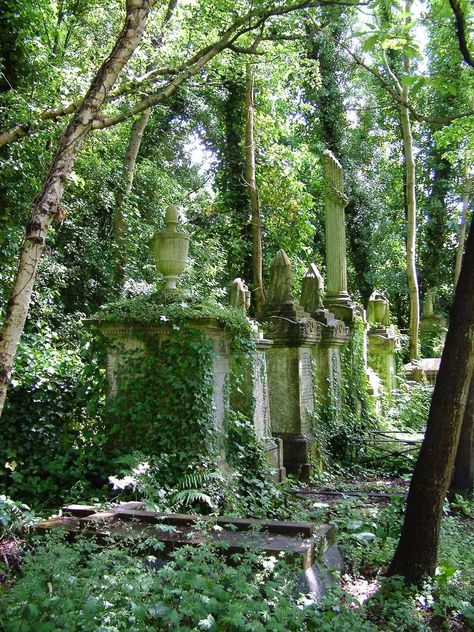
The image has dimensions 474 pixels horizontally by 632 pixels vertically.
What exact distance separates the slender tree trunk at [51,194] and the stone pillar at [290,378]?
529cm

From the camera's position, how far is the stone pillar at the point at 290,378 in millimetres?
9258

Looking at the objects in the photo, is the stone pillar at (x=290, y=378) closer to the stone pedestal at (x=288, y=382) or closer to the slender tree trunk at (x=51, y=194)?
the stone pedestal at (x=288, y=382)

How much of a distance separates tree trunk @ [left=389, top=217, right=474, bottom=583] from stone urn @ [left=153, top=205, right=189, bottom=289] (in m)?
3.53

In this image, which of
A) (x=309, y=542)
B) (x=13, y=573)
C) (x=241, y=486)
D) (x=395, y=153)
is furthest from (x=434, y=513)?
(x=395, y=153)

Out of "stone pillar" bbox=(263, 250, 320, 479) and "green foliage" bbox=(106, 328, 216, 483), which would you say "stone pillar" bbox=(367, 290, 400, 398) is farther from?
"green foliage" bbox=(106, 328, 216, 483)

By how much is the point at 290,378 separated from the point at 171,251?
3.45 metres

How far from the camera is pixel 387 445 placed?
11.2m

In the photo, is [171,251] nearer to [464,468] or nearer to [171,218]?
[171,218]

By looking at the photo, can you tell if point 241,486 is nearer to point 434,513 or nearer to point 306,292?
point 434,513

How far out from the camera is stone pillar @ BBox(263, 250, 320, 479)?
9.26 m

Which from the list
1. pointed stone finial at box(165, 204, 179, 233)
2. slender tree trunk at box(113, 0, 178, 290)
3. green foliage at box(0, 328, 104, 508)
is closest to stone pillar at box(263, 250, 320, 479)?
pointed stone finial at box(165, 204, 179, 233)

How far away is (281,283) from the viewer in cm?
995

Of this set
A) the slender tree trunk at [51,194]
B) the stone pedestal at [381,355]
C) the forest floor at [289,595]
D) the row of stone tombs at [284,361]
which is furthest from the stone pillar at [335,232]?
the slender tree trunk at [51,194]

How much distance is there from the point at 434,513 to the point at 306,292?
22.5 ft
